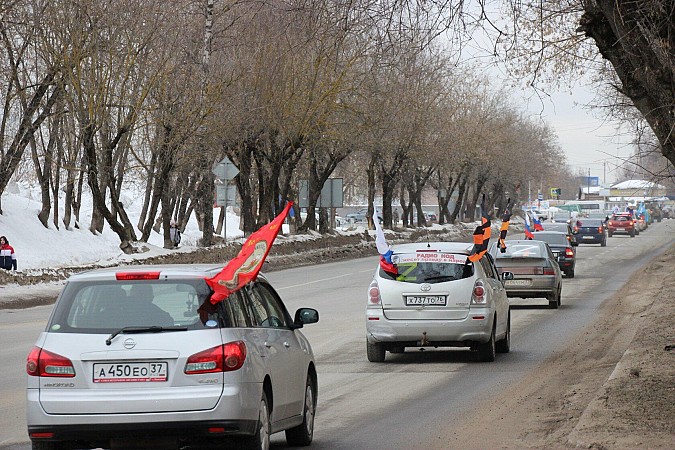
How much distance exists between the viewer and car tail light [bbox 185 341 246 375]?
7.56 metres

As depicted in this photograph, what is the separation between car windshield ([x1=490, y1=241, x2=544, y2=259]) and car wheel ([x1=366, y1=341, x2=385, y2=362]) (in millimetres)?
11614

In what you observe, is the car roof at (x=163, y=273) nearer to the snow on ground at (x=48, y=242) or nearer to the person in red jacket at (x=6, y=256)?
the person in red jacket at (x=6, y=256)

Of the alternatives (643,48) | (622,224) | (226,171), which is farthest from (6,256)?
(622,224)

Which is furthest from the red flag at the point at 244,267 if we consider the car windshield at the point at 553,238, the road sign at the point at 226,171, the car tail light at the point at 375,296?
the road sign at the point at 226,171

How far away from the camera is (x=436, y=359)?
16484 millimetres

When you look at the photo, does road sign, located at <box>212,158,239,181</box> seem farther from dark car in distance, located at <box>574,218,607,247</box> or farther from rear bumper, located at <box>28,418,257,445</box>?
rear bumper, located at <box>28,418,257,445</box>

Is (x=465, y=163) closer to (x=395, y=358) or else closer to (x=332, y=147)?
(x=332, y=147)

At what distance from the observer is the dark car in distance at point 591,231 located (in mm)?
66125

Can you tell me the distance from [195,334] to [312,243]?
45.1m

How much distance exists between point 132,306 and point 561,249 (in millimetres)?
30330

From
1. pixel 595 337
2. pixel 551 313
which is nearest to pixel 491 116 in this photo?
pixel 551 313

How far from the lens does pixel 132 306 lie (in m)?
7.80

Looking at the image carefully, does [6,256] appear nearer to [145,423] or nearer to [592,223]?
[145,423]

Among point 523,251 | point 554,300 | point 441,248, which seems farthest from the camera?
point 523,251
